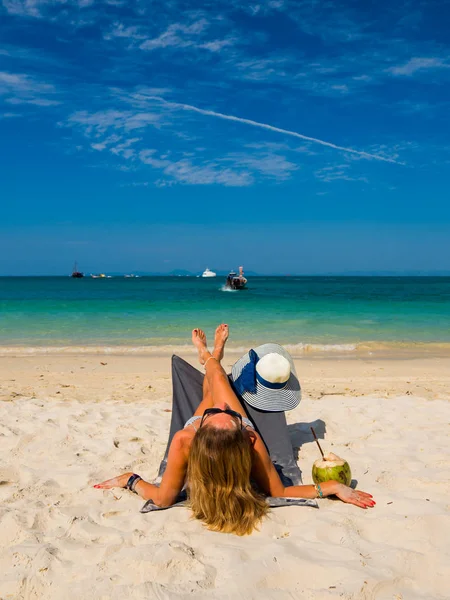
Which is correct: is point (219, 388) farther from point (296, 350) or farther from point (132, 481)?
point (296, 350)

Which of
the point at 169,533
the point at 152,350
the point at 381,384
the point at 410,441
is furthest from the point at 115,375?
the point at 169,533

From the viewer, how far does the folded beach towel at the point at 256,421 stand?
14.0ft

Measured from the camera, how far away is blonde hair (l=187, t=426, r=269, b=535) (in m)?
3.08

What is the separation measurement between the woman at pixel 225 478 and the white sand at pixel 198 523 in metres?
0.10

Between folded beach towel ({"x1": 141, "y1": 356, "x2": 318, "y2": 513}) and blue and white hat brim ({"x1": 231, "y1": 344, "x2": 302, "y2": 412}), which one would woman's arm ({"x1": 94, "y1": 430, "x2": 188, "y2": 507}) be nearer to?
folded beach towel ({"x1": 141, "y1": 356, "x2": 318, "y2": 513})

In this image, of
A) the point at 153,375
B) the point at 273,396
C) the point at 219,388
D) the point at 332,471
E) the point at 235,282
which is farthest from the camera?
the point at 235,282

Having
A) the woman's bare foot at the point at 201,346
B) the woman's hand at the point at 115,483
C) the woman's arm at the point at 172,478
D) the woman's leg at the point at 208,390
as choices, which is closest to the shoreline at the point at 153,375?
the woman's bare foot at the point at 201,346

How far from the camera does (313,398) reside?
283 inches

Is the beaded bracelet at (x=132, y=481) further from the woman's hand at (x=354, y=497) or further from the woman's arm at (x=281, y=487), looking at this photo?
the woman's hand at (x=354, y=497)

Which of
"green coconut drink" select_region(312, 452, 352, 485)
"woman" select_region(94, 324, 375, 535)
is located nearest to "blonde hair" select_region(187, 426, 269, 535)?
"woman" select_region(94, 324, 375, 535)

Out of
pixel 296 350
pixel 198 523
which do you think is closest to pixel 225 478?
pixel 198 523

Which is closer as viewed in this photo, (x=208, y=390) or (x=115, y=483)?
(x=115, y=483)

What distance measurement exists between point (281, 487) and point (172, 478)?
0.77 metres

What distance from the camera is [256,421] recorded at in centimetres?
453
